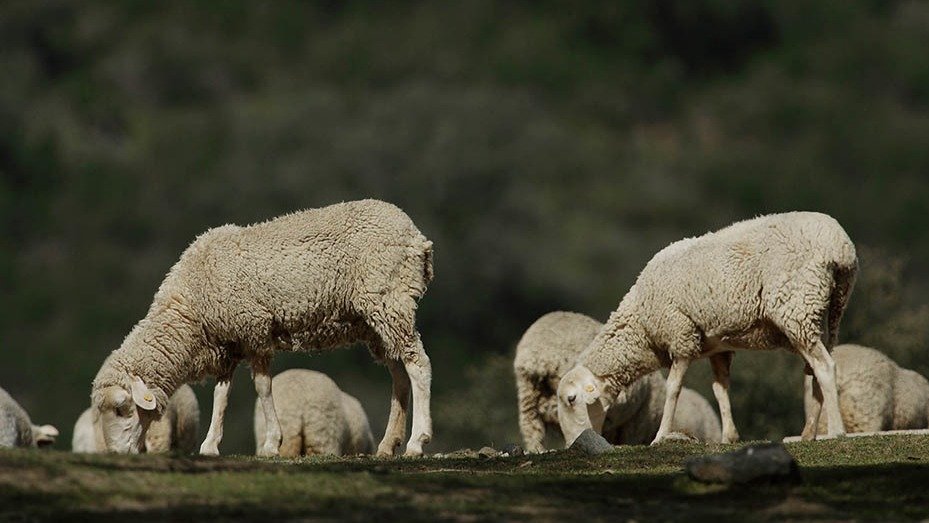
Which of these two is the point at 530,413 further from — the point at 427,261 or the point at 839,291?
the point at 839,291

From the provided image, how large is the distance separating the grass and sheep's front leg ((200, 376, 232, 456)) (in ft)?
14.5

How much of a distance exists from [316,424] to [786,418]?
14.1 meters

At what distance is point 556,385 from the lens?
1922 centimetres

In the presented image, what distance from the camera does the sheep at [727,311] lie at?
15.0 metres

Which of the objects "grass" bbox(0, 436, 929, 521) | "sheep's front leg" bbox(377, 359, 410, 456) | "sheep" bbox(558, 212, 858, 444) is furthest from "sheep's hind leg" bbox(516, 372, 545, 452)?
"grass" bbox(0, 436, 929, 521)

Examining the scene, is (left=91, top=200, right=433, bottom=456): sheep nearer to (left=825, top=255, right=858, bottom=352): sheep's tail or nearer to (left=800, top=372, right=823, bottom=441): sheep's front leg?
(left=800, top=372, right=823, bottom=441): sheep's front leg

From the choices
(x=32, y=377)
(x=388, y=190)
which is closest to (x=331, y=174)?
(x=388, y=190)

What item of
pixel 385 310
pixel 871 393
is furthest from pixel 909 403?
pixel 385 310

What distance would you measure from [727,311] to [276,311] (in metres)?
4.26

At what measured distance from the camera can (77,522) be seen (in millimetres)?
8398

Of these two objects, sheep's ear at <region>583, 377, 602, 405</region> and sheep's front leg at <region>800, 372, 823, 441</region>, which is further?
sheep's ear at <region>583, 377, 602, 405</region>

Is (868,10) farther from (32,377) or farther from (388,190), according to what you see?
(32,377)

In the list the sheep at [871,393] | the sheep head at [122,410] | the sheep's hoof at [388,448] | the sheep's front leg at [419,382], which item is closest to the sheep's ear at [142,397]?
the sheep head at [122,410]

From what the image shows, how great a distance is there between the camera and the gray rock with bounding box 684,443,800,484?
983 centimetres
